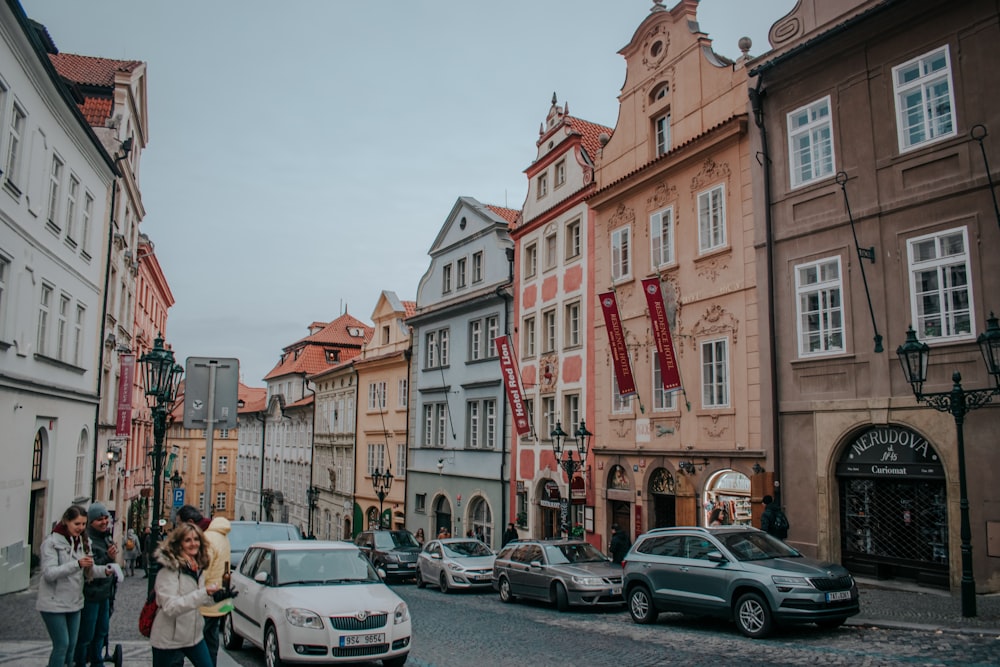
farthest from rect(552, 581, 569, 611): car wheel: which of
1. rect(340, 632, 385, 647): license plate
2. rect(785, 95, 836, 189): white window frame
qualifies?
rect(785, 95, 836, 189): white window frame

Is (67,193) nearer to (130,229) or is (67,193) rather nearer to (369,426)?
(130,229)

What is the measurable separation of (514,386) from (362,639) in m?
20.2

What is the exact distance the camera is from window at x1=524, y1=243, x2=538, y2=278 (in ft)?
104

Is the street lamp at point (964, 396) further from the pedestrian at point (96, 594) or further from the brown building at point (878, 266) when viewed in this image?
the pedestrian at point (96, 594)

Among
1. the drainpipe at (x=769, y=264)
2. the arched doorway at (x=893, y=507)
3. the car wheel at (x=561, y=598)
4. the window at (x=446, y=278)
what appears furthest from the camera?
the window at (x=446, y=278)

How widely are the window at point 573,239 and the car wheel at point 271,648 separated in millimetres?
20047

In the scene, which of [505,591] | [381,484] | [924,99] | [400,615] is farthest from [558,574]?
[381,484]

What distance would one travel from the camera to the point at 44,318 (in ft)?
70.6

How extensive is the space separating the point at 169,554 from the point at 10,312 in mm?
14266

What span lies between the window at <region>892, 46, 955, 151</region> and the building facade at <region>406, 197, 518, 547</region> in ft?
59.6

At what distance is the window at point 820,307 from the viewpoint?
1800 cm

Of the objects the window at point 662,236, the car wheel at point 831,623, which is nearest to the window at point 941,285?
the car wheel at point 831,623

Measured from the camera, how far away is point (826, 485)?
58.3ft

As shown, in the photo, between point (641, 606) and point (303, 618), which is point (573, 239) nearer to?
point (641, 606)
